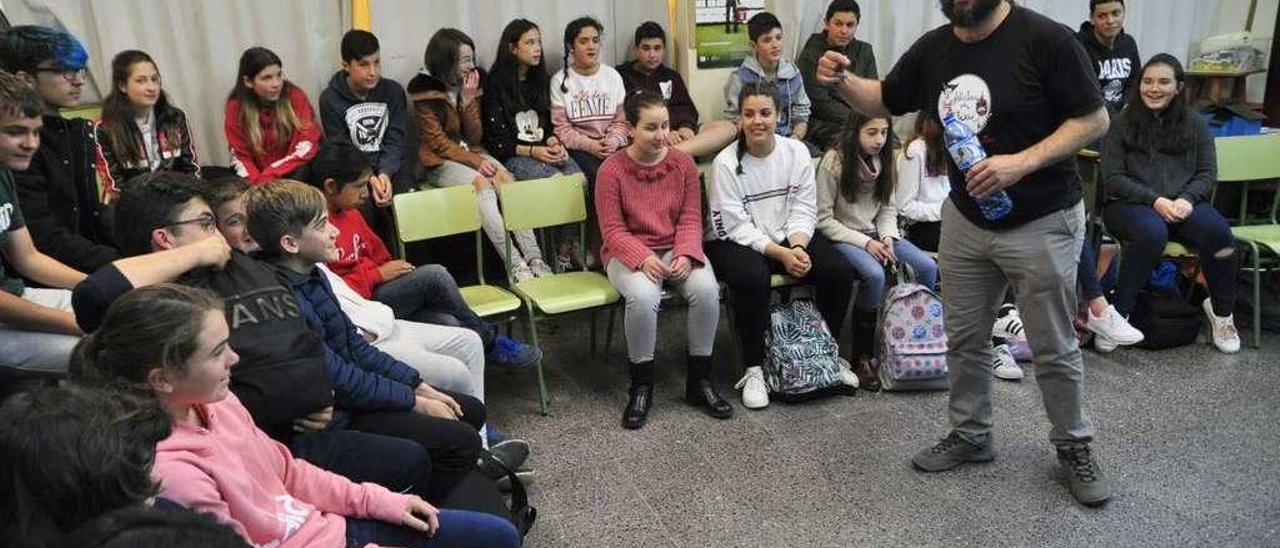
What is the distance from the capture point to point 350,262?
289 cm

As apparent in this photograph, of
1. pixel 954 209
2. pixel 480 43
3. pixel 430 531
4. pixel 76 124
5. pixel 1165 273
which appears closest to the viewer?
pixel 430 531

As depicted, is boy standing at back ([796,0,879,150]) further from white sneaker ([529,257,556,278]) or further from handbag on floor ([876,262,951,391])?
white sneaker ([529,257,556,278])

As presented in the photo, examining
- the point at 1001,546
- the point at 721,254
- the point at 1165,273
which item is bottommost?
the point at 1001,546

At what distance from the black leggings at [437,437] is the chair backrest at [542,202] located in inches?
53.4

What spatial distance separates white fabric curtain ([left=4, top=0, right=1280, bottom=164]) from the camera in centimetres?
352

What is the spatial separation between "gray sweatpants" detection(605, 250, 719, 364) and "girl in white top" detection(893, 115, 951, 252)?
932mm

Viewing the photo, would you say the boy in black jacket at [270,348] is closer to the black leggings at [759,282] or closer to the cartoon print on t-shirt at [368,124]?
the black leggings at [759,282]

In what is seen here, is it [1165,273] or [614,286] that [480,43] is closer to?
[614,286]

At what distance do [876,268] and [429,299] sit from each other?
1.52 meters

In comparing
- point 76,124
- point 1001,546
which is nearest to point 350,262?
point 76,124

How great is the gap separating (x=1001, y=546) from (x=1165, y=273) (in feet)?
6.25

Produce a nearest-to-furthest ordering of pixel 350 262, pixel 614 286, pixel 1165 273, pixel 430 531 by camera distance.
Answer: pixel 430 531
pixel 350 262
pixel 614 286
pixel 1165 273

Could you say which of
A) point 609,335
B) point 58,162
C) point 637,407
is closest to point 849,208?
point 609,335

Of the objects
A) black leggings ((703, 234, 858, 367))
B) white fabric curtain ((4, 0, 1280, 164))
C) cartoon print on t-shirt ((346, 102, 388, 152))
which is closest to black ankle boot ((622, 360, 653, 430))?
black leggings ((703, 234, 858, 367))
